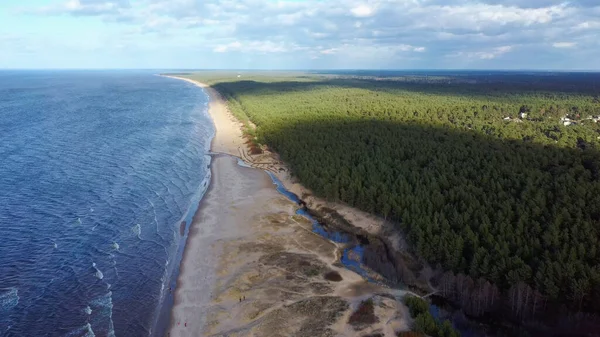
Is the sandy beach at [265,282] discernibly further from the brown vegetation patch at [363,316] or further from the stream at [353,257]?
the stream at [353,257]

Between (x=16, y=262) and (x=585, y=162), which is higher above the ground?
(x=585, y=162)

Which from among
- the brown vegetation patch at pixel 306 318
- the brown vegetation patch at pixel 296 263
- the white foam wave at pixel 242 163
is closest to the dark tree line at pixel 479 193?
the white foam wave at pixel 242 163

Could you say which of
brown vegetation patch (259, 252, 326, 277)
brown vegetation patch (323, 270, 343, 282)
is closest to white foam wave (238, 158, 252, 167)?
brown vegetation patch (259, 252, 326, 277)

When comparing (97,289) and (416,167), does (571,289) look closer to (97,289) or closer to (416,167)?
(416,167)

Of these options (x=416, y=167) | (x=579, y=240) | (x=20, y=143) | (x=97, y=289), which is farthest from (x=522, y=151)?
(x=20, y=143)

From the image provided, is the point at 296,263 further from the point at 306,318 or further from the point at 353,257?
the point at 306,318

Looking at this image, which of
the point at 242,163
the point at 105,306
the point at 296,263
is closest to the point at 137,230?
the point at 105,306

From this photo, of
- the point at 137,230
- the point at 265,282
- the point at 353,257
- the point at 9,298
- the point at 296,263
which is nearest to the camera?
the point at 9,298
